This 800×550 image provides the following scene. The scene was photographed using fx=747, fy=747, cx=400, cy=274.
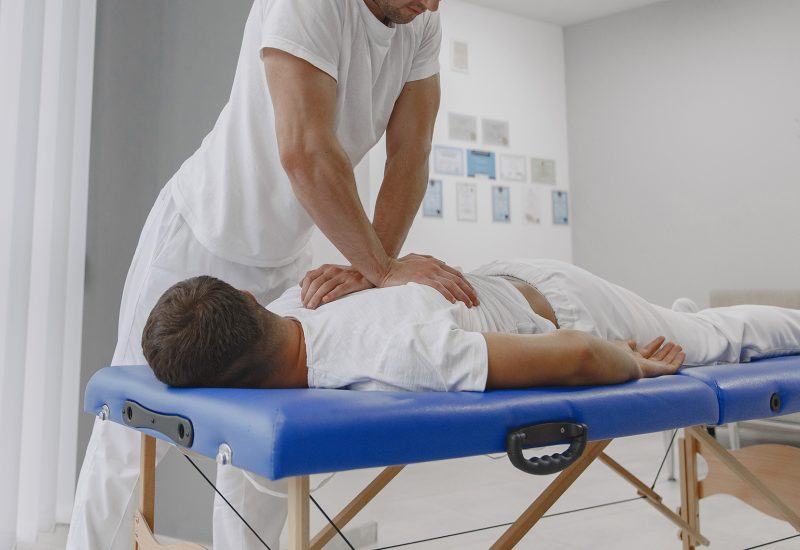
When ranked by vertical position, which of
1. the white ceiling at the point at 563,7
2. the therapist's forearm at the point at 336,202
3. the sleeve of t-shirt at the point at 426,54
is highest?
the white ceiling at the point at 563,7

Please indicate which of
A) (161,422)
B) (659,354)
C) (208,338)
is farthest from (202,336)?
(659,354)

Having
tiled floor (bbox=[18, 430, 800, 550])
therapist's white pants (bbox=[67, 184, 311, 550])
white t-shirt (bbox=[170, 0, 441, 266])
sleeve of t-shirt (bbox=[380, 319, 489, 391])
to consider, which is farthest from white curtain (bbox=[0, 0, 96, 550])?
sleeve of t-shirt (bbox=[380, 319, 489, 391])

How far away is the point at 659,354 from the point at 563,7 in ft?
13.0

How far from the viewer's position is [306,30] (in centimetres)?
132

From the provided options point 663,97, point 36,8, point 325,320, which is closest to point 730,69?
point 663,97

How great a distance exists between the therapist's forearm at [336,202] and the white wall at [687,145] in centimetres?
354

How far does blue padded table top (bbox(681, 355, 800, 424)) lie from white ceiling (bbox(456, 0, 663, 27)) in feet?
12.7

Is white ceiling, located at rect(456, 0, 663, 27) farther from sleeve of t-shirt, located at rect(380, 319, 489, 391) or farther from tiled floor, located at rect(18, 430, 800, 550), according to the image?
sleeve of t-shirt, located at rect(380, 319, 489, 391)

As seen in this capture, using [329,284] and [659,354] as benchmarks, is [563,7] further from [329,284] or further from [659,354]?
[329,284]

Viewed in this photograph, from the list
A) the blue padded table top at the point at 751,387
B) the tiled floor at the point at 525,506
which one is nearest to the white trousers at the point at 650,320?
the blue padded table top at the point at 751,387

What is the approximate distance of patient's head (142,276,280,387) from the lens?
1035 mm

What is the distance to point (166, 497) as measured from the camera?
2188mm

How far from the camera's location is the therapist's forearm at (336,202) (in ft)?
4.34

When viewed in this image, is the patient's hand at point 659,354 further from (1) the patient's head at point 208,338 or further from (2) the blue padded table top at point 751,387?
(1) the patient's head at point 208,338
